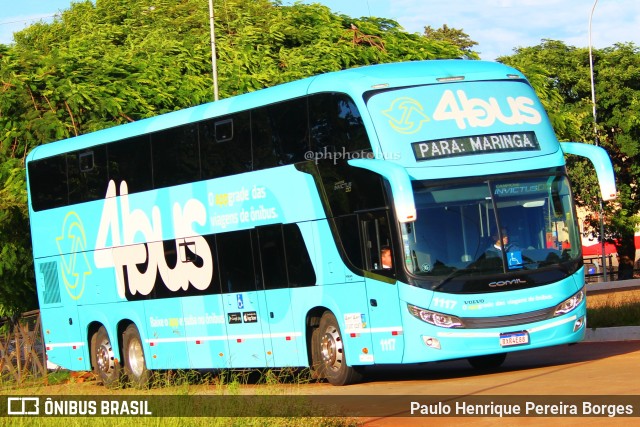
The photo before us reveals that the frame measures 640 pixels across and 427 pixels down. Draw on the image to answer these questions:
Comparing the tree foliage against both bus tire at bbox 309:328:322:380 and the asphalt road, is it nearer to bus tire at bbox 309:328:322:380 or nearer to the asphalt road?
bus tire at bbox 309:328:322:380

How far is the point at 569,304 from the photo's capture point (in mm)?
15617

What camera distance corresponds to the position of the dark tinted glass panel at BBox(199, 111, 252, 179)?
1822 centimetres

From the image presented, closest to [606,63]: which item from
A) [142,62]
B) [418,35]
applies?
[418,35]

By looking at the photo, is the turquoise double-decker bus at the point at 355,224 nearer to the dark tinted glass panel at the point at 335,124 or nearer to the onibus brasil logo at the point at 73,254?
the dark tinted glass panel at the point at 335,124

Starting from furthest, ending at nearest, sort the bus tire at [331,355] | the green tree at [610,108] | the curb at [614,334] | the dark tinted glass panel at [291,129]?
1. the green tree at [610,108]
2. the curb at [614,334]
3. the dark tinted glass panel at [291,129]
4. the bus tire at [331,355]

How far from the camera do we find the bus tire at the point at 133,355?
21.6 metres

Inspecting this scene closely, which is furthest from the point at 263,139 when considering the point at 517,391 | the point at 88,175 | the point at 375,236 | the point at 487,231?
the point at 517,391

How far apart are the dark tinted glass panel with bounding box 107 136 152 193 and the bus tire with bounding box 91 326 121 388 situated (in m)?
3.21

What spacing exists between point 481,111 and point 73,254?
33.2 ft

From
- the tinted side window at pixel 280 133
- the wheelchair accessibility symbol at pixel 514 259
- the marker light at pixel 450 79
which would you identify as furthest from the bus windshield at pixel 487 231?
the tinted side window at pixel 280 133

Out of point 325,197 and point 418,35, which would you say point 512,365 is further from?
point 418,35

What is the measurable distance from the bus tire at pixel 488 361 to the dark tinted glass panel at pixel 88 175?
8.03 metres

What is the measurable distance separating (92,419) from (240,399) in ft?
5.09

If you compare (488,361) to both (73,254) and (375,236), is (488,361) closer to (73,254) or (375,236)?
(375,236)
